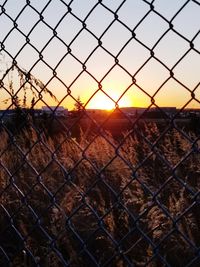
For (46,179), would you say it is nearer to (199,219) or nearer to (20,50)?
Result: (199,219)

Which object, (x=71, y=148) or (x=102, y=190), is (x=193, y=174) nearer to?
(x=102, y=190)

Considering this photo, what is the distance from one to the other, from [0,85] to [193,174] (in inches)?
98.8

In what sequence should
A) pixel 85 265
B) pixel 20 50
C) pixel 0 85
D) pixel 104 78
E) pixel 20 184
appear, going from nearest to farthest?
pixel 104 78 < pixel 20 50 < pixel 0 85 < pixel 85 265 < pixel 20 184

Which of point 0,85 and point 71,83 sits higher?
point 0,85

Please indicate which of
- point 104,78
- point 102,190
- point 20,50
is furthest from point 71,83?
point 102,190

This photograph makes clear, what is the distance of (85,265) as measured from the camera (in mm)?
3209

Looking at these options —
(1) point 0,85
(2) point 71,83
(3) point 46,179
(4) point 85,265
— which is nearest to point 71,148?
(3) point 46,179

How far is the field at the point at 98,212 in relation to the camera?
2203 mm

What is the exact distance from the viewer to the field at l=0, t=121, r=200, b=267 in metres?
2.20

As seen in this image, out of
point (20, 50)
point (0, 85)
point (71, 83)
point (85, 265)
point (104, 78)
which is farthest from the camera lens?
point (85, 265)

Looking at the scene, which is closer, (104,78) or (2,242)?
(104,78)

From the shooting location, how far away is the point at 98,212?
3875 millimetres

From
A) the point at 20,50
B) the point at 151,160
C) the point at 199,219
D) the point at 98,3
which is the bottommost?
the point at 199,219

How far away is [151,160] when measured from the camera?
5.15 metres
